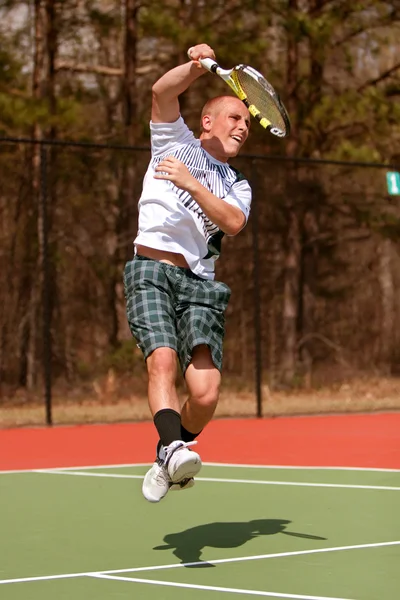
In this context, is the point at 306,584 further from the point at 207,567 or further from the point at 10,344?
the point at 10,344

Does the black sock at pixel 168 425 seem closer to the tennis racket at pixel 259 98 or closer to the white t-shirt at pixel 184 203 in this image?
the white t-shirt at pixel 184 203

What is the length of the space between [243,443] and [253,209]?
4.01 meters

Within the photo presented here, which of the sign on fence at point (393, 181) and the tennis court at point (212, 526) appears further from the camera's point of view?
the sign on fence at point (393, 181)

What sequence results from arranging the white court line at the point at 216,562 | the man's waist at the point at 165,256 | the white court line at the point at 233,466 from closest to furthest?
the white court line at the point at 216,562 < the man's waist at the point at 165,256 < the white court line at the point at 233,466

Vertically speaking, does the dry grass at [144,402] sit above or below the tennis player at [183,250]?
below

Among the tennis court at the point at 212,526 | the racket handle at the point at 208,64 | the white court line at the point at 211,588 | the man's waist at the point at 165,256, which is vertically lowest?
the tennis court at the point at 212,526

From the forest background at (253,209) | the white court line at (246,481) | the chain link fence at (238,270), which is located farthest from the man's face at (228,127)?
the chain link fence at (238,270)

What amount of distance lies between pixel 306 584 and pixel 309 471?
13.4 ft

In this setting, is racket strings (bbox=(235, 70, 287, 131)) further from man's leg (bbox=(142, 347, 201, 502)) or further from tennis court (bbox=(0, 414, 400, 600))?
tennis court (bbox=(0, 414, 400, 600))

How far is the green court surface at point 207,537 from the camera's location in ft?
15.5

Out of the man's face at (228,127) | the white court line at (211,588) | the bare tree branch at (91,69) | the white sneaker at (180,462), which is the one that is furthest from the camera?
the bare tree branch at (91,69)

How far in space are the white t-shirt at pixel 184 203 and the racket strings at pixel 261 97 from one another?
0.33 metres

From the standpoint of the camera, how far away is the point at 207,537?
597 centimetres

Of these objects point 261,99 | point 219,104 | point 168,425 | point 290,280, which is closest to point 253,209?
point 290,280
